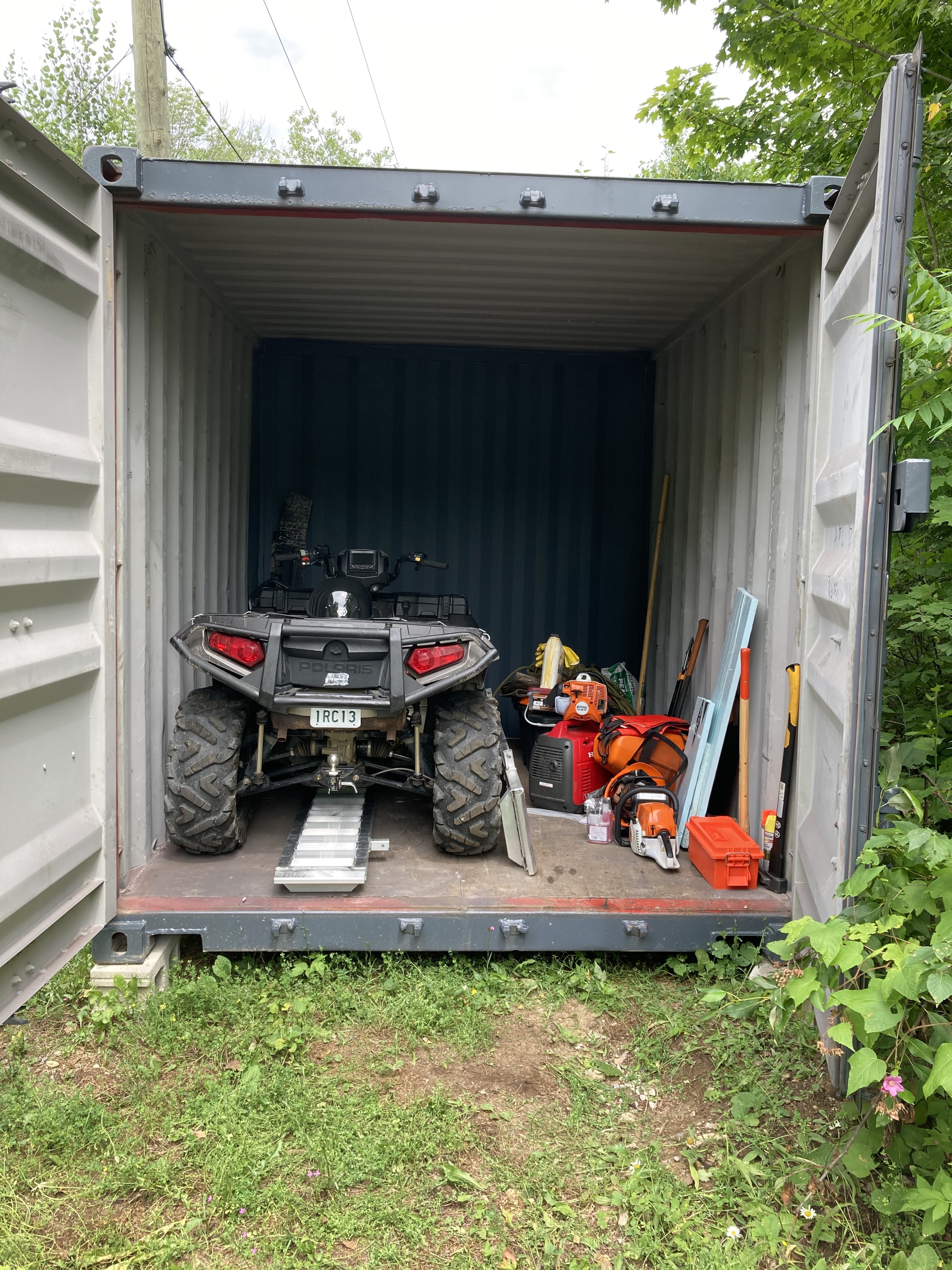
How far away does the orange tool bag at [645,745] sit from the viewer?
14.7 feet

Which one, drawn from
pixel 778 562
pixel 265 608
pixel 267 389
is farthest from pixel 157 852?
pixel 267 389

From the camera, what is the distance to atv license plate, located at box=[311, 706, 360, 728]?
139 inches

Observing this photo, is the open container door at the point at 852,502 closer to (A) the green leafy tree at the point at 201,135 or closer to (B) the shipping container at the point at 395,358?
(B) the shipping container at the point at 395,358

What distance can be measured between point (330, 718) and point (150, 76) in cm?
773

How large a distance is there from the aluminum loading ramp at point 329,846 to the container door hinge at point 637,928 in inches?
40.1

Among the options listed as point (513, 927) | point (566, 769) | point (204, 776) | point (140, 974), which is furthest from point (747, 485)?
point (140, 974)

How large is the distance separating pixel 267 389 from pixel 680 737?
3.96 meters

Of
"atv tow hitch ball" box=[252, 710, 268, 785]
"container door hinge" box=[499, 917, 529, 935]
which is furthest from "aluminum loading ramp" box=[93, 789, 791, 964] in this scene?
"atv tow hitch ball" box=[252, 710, 268, 785]

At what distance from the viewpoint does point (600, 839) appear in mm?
4121

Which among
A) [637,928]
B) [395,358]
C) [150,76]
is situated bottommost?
[637,928]

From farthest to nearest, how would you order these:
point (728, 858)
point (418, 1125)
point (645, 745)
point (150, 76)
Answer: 1. point (150, 76)
2. point (645, 745)
3. point (728, 858)
4. point (418, 1125)

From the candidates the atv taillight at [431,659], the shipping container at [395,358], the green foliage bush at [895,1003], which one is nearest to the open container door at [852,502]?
the shipping container at [395,358]

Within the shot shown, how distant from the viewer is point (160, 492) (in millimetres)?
3764

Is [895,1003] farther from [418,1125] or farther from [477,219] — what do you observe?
[477,219]
